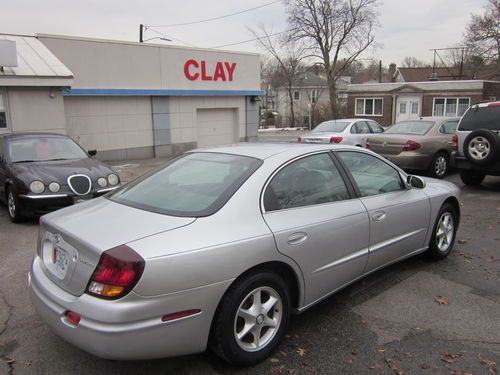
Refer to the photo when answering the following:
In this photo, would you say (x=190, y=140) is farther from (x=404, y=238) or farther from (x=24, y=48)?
(x=404, y=238)

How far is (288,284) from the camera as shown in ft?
10.5

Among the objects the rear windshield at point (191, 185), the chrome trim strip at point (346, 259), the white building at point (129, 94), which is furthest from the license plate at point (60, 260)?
the white building at point (129, 94)

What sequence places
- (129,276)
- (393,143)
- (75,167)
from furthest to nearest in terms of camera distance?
1. (393,143)
2. (75,167)
3. (129,276)

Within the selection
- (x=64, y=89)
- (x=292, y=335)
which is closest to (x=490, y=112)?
(x=292, y=335)

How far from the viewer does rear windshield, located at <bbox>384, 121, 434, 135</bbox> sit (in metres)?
11.2

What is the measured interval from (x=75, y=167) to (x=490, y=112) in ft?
25.8

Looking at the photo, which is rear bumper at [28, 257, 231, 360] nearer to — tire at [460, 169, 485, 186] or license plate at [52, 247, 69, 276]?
license plate at [52, 247, 69, 276]

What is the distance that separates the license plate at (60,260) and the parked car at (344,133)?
35.1 feet

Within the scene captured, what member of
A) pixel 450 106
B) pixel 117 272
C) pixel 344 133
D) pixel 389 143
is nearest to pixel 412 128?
pixel 389 143

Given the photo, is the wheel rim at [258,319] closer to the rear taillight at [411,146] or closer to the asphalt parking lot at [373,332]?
the asphalt parking lot at [373,332]

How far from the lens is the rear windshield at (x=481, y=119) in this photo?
28.2 feet

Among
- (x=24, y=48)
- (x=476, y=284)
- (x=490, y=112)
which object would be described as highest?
(x=24, y=48)

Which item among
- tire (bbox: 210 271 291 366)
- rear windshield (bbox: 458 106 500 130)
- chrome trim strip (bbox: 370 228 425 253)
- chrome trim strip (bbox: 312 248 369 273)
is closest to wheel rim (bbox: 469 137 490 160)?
rear windshield (bbox: 458 106 500 130)

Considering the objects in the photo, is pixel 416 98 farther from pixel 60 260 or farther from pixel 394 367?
pixel 60 260
